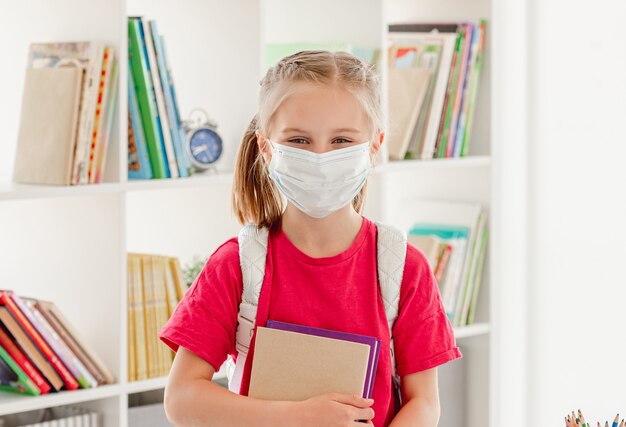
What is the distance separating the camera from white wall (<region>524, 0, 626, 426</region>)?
259 centimetres

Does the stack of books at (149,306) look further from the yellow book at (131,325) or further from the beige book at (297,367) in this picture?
the beige book at (297,367)

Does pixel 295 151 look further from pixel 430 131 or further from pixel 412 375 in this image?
pixel 430 131

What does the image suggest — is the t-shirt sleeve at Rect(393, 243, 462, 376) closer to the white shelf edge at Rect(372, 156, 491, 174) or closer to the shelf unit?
the shelf unit

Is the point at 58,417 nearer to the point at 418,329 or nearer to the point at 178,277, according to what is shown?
the point at 178,277

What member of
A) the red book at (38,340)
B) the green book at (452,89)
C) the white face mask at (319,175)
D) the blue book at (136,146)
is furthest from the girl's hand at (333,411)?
the green book at (452,89)

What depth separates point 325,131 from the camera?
4.40 feet

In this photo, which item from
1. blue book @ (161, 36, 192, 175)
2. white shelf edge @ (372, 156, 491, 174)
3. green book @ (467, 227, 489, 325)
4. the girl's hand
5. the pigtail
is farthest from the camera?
green book @ (467, 227, 489, 325)

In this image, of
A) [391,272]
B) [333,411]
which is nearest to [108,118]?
[391,272]

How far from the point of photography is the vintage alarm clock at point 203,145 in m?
2.20

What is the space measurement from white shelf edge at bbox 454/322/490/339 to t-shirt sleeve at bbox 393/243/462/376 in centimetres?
119

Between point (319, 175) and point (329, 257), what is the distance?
0.39ft

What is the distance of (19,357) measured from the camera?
1962mm

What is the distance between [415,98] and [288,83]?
120 cm

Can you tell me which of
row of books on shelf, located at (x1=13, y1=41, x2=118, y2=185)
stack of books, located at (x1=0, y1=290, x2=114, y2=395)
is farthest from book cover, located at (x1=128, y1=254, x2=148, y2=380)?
row of books on shelf, located at (x1=13, y1=41, x2=118, y2=185)
